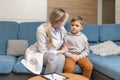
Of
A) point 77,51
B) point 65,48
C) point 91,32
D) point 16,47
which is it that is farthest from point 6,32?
point 91,32

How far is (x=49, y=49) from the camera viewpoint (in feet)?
8.11

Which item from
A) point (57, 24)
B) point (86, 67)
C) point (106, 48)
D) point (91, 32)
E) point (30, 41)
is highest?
point (57, 24)

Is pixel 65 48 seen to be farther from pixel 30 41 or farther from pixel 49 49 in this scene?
pixel 30 41

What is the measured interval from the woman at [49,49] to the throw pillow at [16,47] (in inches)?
17.0

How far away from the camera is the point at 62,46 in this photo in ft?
8.66

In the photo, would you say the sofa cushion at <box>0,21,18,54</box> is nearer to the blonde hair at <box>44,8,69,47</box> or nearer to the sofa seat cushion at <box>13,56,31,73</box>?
the sofa seat cushion at <box>13,56,31,73</box>

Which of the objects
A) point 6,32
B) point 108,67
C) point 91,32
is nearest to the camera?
point 108,67

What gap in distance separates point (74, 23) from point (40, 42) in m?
0.50

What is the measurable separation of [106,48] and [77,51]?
0.56 meters

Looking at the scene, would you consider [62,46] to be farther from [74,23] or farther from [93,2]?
[93,2]

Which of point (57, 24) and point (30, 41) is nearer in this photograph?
point (57, 24)

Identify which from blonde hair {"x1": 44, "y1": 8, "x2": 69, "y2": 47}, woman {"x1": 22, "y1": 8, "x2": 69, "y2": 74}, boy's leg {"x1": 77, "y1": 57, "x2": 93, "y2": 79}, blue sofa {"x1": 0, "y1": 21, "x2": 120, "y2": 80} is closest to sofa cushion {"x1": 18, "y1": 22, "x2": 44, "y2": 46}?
blue sofa {"x1": 0, "y1": 21, "x2": 120, "y2": 80}

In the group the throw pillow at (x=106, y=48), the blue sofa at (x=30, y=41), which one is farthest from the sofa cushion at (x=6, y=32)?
the throw pillow at (x=106, y=48)

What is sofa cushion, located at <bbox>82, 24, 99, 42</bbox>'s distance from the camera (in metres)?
3.17
